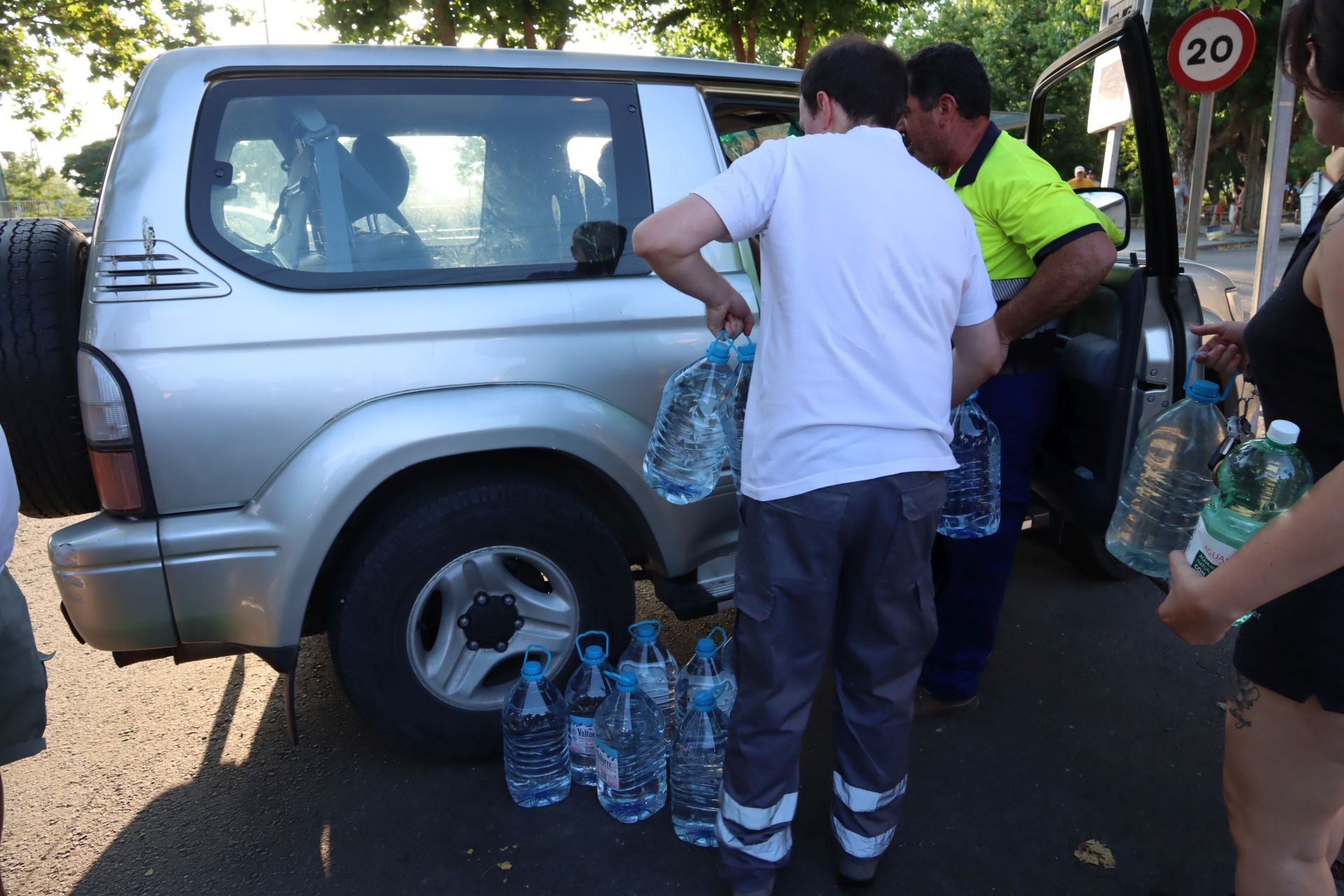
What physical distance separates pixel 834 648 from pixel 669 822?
2.68 ft

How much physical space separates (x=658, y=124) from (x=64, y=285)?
1.70 m

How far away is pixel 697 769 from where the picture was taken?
2578 mm

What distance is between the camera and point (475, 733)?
8.98 ft

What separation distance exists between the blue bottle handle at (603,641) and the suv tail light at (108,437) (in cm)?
123

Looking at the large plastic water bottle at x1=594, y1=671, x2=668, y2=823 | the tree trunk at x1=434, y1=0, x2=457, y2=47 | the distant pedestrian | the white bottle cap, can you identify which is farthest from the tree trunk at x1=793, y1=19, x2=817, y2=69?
the distant pedestrian

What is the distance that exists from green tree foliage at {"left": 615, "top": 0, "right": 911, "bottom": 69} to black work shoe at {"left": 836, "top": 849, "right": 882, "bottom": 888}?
7967mm

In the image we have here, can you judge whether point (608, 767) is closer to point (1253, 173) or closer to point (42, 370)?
point (42, 370)

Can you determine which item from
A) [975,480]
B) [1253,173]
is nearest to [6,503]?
[975,480]

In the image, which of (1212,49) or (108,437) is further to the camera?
(1212,49)

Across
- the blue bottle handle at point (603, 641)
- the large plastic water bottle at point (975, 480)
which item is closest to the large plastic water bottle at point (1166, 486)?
the large plastic water bottle at point (975, 480)

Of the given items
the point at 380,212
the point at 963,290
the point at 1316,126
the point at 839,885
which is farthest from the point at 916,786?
the point at 380,212

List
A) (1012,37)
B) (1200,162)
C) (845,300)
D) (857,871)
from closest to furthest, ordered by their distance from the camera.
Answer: (845,300) < (857,871) < (1200,162) < (1012,37)

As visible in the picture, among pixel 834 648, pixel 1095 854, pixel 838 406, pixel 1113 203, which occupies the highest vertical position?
pixel 1113 203

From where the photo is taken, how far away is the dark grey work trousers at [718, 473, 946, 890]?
6.61 ft
